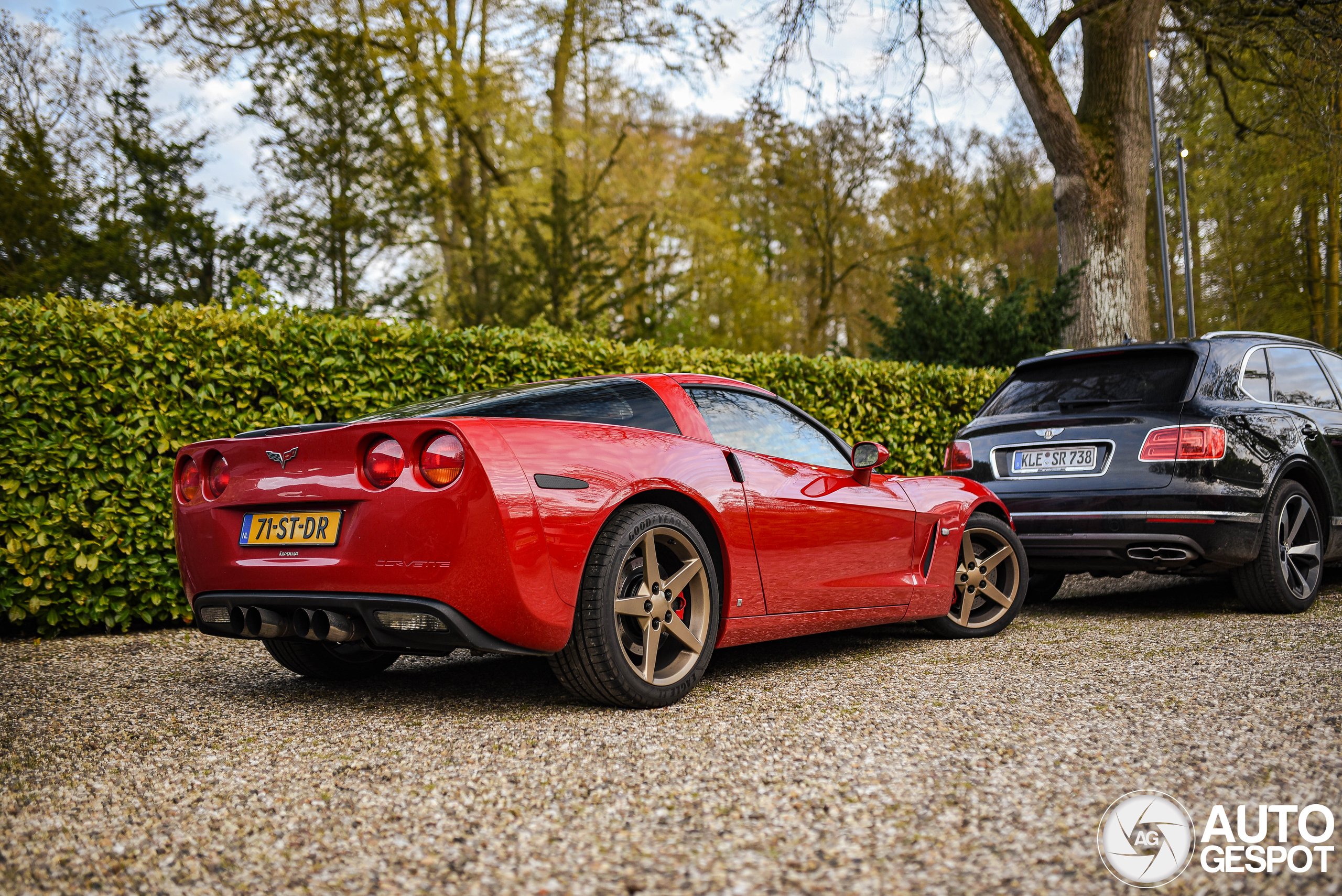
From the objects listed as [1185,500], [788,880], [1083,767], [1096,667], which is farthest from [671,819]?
[1185,500]

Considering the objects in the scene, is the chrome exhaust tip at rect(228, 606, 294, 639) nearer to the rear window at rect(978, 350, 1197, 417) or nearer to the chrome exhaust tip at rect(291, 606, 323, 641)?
the chrome exhaust tip at rect(291, 606, 323, 641)

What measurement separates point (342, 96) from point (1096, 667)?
17.6 metres

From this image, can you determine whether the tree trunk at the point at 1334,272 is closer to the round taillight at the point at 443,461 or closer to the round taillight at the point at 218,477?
the round taillight at the point at 443,461

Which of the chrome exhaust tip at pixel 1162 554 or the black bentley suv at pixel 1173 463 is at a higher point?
the black bentley suv at pixel 1173 463

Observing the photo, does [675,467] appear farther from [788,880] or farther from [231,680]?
[231,680]

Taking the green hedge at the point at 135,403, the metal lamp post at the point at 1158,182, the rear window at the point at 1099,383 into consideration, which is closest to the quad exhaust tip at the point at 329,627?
the green hedge at the point at 135,403

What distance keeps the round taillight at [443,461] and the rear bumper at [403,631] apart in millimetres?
387

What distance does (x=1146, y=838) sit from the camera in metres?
2.25

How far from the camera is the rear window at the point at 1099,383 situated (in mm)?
5742

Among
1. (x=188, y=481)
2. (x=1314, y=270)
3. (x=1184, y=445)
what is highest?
(x=1314, y=270)

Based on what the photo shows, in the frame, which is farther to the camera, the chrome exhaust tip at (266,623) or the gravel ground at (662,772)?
the chrome exhaust tip at (266,623)

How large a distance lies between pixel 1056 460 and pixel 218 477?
455 cm

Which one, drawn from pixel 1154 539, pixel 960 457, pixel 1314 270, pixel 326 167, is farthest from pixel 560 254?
pixel 1314 270

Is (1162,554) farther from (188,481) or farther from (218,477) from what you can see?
(188,481)
